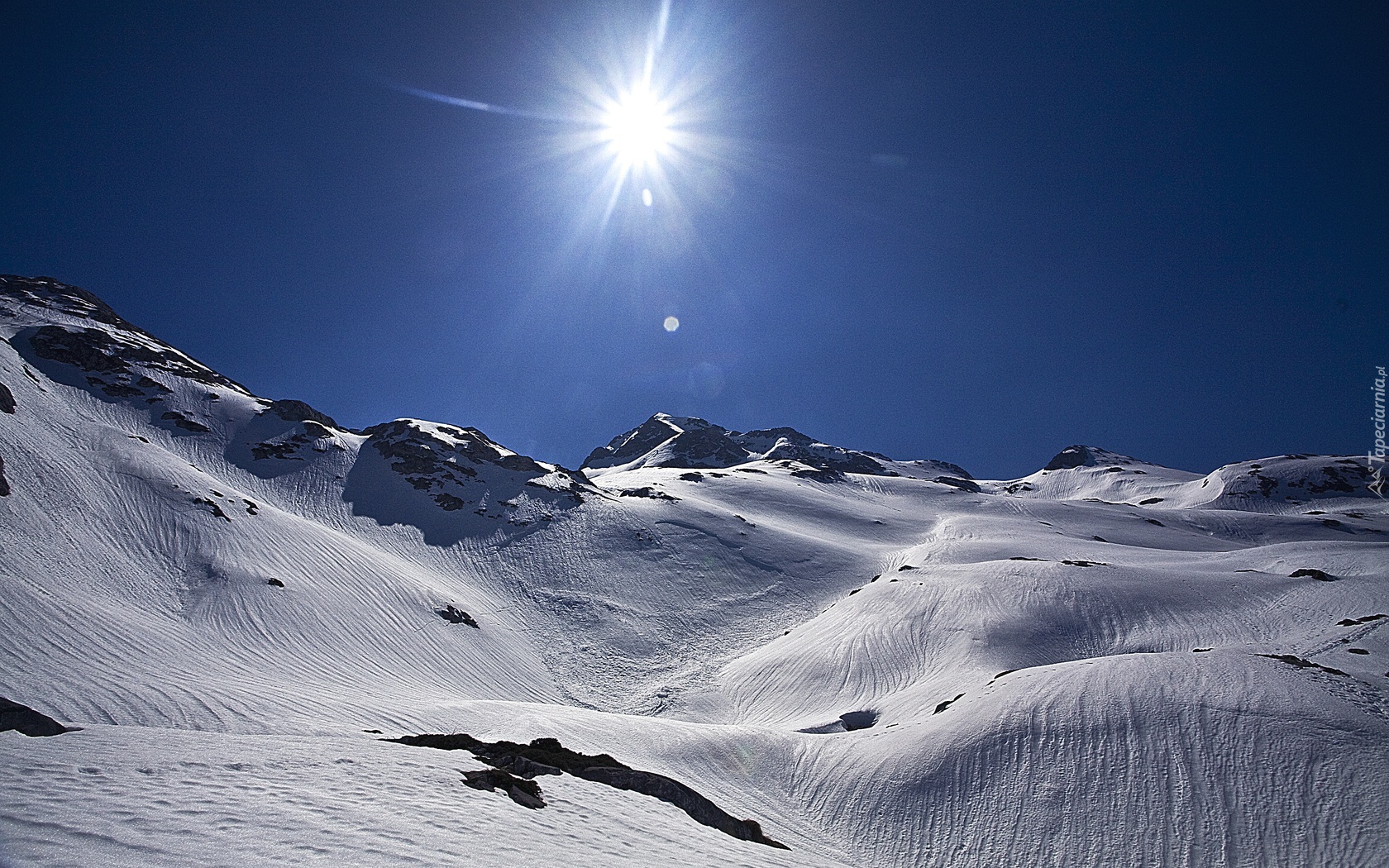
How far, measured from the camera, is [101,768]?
321 inches

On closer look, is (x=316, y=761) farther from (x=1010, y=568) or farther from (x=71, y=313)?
(x=71, y=313)

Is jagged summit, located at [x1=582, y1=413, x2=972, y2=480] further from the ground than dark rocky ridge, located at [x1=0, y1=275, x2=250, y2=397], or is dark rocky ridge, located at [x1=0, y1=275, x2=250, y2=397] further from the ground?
jagged summit, located at [x1=582, y1=413, x2=972, y2=480]

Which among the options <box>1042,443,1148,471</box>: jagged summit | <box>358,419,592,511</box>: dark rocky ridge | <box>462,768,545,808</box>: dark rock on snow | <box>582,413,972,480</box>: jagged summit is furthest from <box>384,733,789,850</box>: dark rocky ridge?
<box>1042,443,1148,471</box>: jagged summit

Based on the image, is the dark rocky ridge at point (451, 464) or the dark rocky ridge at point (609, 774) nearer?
the dark rocky ridge at point (609, 774)

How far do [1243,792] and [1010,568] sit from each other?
2424cm

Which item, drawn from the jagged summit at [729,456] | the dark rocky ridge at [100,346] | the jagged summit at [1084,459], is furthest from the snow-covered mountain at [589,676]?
the jagged summit at [1084,459]

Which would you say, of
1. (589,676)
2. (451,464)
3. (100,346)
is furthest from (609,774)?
(100,346)

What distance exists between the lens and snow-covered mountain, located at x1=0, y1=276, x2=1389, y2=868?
964 cm

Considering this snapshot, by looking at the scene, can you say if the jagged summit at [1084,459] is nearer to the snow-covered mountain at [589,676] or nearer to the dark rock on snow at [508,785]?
the snow-covered mountain at [589,676]

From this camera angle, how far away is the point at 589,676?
3400 cm

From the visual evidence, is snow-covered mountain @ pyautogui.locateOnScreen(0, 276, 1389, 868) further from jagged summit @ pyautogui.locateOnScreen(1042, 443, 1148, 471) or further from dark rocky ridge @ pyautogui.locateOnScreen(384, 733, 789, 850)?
jagged summit @ pyautogui.locateOnScreen(1042, 443, 1148, 471)

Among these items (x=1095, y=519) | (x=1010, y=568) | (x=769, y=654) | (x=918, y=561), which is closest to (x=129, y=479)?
(x=769, y=654)

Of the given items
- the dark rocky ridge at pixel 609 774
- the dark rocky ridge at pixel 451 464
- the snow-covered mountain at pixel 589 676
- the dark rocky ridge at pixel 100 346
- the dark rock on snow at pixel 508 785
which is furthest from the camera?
the dark rocky ridge at pixel 451 464

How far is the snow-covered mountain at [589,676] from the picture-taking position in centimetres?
964
